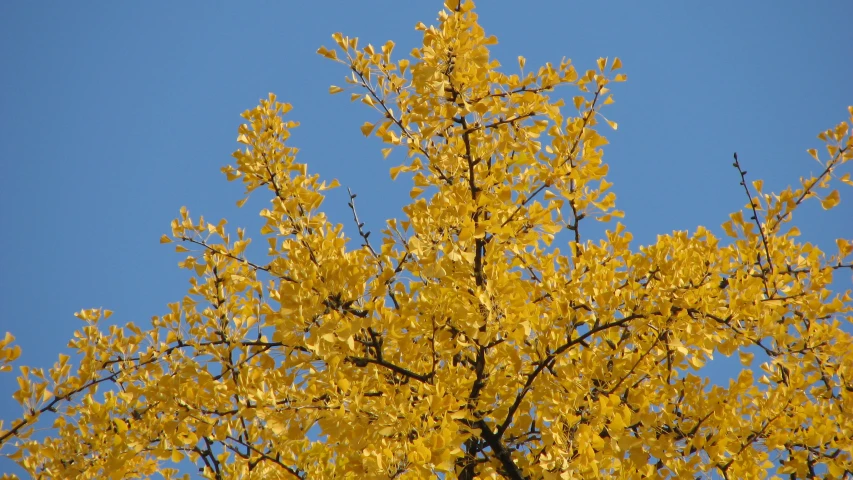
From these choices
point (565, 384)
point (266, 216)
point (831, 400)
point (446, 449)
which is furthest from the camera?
point (831, 400)

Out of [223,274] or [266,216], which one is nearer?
[266,216]

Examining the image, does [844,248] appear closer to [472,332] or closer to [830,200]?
[830,200]

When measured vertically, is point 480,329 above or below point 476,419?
→ above

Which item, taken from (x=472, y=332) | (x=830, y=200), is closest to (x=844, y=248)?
(x=830, y=200)

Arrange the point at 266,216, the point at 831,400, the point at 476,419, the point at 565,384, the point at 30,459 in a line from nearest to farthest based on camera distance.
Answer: the point at 565,384, the point at 476,419, the point at 266,216, the point at 831,400, the point at 30,459

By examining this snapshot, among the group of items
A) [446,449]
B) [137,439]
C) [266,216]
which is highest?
[266,216]

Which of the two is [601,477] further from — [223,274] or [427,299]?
[223,274]

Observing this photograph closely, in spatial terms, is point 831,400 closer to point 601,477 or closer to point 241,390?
point 601,477

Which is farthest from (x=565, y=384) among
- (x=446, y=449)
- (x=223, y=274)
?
(x=223, y=274)

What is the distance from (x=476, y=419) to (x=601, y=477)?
538 millimetres

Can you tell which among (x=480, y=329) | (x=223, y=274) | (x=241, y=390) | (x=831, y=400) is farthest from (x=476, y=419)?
(x=831, y=400)

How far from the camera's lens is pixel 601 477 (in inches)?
111

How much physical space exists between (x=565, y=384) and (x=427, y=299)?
0.61m

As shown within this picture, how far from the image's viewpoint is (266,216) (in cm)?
309
